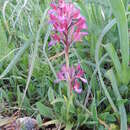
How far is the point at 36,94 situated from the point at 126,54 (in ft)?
1.65

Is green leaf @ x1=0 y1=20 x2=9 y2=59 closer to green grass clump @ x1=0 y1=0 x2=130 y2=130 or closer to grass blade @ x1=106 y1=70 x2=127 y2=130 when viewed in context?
green grass clump @ x1=0 y1=0 x2=130 y2=130

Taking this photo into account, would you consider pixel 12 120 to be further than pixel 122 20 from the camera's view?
Yes

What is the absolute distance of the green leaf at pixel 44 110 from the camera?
1.37 m

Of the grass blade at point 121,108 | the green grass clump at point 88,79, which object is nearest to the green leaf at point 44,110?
the green grass clump at point 88,79

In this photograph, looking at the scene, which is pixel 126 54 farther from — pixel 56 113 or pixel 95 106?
pixel 56 113

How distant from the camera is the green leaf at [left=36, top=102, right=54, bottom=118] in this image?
137 centimetres

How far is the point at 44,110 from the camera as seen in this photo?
1381mm

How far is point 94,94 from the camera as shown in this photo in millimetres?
1423

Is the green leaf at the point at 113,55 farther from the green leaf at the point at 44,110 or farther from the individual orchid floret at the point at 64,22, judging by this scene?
the green leaf at the point at 44,110

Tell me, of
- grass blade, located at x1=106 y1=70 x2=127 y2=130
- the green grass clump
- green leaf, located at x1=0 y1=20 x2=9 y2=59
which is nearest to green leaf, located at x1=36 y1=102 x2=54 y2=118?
the green grass clump

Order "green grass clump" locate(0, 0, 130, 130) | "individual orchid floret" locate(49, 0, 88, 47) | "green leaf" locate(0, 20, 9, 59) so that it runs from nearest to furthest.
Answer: "individual orchid floret" locate(49, 0, 88, 47)
"green grass clump" locate(0, 0, 130, 130)
"green leaf" locate(0, 20, 9, 59)

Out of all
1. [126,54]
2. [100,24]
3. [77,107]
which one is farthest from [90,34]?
[77,107]

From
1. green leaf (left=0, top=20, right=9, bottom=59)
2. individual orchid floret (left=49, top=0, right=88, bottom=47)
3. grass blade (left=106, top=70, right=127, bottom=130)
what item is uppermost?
individual orchid floret (left=49, top=0, right=88, bottom=47)

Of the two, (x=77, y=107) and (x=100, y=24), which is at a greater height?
(x=100, y=24)
